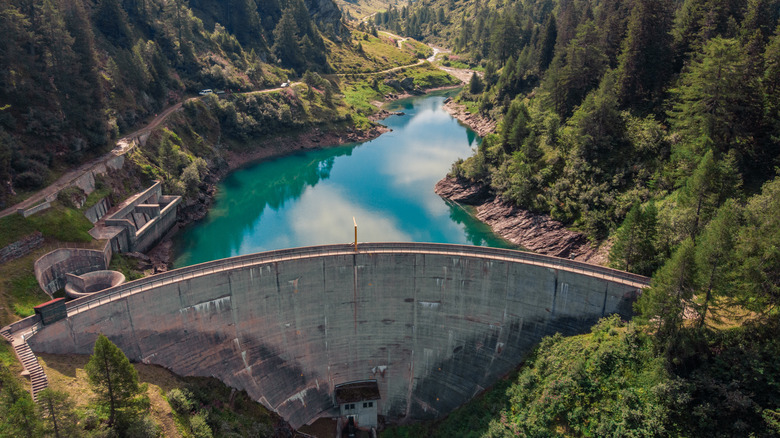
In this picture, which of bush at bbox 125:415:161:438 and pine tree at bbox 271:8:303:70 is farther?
pine tree at bbox 271:8:303:70

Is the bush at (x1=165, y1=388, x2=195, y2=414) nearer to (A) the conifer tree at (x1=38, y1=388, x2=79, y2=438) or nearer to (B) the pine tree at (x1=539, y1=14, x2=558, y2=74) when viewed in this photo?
(A) the conifer tree at (x1=38, y1=388, x2=79, y2=438)

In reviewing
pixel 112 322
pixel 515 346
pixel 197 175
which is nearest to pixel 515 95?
pixel 197 175

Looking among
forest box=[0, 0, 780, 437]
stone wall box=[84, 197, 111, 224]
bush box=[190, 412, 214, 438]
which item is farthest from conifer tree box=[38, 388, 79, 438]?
stone wall box=[84, 197, 111, 224]

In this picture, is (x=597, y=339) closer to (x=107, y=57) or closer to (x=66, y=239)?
(x=66, y=239)

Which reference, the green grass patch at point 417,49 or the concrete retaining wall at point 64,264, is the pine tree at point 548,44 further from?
the green grass patch at point 417,49

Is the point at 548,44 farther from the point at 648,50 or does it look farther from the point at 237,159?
the point at 237,159

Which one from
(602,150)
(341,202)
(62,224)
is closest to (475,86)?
(341,202)
